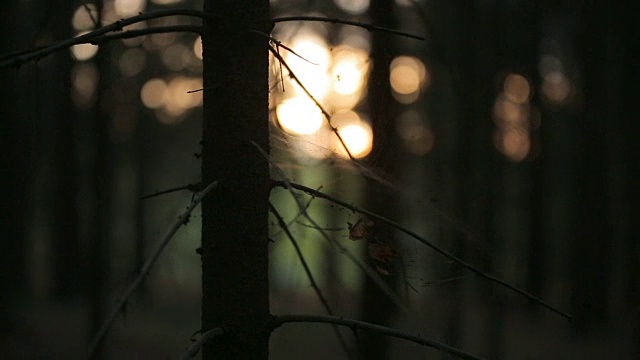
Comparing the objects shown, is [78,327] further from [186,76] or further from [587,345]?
[587,345]

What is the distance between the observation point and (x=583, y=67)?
510 inches

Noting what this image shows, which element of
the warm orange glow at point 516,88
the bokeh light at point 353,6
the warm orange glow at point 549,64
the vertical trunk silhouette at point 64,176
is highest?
the bokeh light at point 353,6

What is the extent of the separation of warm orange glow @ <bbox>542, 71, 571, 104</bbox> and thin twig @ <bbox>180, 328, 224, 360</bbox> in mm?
11450

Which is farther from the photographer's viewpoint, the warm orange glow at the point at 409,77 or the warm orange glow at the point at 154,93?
the warm orange glow at the point at 154,93

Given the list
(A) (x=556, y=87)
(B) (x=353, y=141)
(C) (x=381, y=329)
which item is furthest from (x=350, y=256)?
(A) (x=556, y=87)

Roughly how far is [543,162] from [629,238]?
218 centimetres

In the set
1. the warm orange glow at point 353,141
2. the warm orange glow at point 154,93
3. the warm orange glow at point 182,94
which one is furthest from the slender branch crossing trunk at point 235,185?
the warm orange glow at point 154,93

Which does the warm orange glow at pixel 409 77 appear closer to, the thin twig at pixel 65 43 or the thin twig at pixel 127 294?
the thin twig at pixel 65 43

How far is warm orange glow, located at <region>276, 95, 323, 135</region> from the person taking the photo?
328 cm

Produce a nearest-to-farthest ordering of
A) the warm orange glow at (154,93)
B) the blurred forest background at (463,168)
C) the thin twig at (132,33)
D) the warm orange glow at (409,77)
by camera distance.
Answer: the thin twig at (132,33), the warm orange glow at (409,77), the blurred forest background at (463,168), the warm orange glow at (154,93)

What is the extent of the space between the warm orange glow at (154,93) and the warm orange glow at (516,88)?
8.63 metres

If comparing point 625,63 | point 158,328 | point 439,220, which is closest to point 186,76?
point 158,328

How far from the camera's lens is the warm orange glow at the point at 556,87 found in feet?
42.0

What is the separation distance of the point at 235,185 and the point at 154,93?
1561cm
